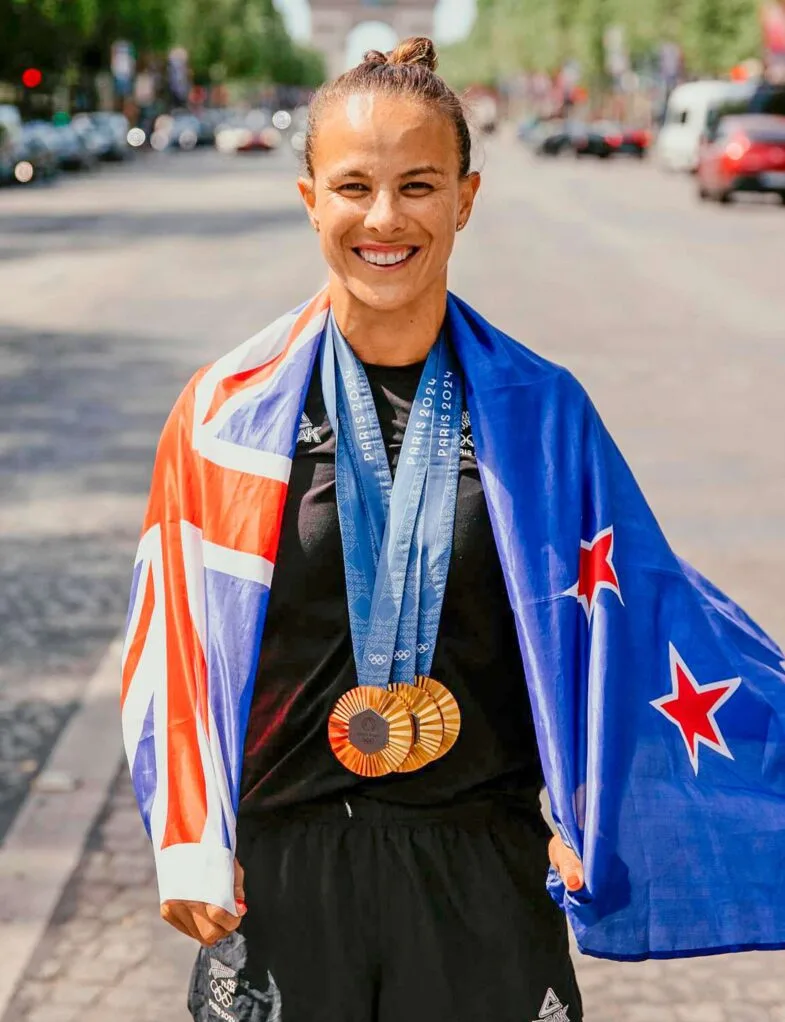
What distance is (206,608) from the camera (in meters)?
2.28

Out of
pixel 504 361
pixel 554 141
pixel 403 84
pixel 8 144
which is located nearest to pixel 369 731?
pixel 504 361

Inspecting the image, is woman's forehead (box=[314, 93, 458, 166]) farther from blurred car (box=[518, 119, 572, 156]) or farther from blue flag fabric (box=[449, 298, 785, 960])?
blurred car (box=[518, 119, 572, 156])

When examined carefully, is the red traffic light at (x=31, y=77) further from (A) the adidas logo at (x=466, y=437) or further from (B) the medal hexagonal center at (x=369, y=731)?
(B) the medal hexagonal center at (x=369, y=731)

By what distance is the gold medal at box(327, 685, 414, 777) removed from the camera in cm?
221

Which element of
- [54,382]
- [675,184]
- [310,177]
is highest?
[310,177]

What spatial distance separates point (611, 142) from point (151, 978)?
61.5 meters

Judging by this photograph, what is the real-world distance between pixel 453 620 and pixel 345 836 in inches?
13.5

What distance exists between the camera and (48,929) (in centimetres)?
394

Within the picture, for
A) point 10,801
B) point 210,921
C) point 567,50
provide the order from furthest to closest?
point 567,50 → point 10,801 → point 210,921

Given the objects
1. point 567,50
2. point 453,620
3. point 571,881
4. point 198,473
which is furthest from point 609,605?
point 567,50

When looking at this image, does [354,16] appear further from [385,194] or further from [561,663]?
[561,663]

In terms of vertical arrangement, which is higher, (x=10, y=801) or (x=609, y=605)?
(x=609, y=605)

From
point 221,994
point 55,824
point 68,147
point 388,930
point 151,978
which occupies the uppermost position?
point 388,930

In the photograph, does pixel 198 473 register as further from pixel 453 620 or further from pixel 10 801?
pixel 10 801
